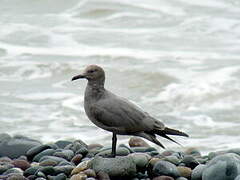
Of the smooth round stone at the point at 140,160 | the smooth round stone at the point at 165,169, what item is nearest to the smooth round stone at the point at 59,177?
the smooth round stone at the point at 140,160

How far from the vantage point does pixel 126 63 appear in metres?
15.5

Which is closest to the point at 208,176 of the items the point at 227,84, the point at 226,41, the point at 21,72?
the point at 227,84

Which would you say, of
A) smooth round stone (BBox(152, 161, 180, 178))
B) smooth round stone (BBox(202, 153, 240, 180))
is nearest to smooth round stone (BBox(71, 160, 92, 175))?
smooth round stone (BBox(152, 161, 180, 178))

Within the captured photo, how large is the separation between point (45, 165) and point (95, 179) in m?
0.65

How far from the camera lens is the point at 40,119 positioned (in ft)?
36.8

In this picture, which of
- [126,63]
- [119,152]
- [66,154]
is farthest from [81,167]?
[126,63]

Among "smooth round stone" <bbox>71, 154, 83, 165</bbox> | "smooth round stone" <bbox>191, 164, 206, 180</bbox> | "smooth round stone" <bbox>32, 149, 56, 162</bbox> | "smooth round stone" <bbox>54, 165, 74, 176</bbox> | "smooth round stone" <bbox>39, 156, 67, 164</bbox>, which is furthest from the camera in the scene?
"smooth round stone" <bbox>32, 149, 56, 162</bbox>

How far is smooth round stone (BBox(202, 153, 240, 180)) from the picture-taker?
5.54 meters

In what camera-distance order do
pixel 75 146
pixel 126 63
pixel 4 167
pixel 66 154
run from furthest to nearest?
1. pixel 126 63
2. pixel 75 146
3. pixel 66 154
4. pixel 4 167

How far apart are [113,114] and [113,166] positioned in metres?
0.40

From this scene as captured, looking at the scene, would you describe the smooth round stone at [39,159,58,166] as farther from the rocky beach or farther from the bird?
the bird

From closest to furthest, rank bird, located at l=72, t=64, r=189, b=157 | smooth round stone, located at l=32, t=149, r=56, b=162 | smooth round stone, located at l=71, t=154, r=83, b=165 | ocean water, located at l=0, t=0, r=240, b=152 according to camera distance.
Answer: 1. bird, located at l=72, t=64, r=189, b=157
2. smooth round stone, located at l=71, t=154, r=83, b=165
3. smooth round stone, located at l=32, t=149, r=56, b=162
4. ocean water, located at l=0, t=0, r=240, b=152

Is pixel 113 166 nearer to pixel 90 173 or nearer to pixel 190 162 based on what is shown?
pixel 90 173

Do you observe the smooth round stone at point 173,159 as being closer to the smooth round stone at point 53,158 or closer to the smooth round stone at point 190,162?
the smooth round stone at point 190,162
